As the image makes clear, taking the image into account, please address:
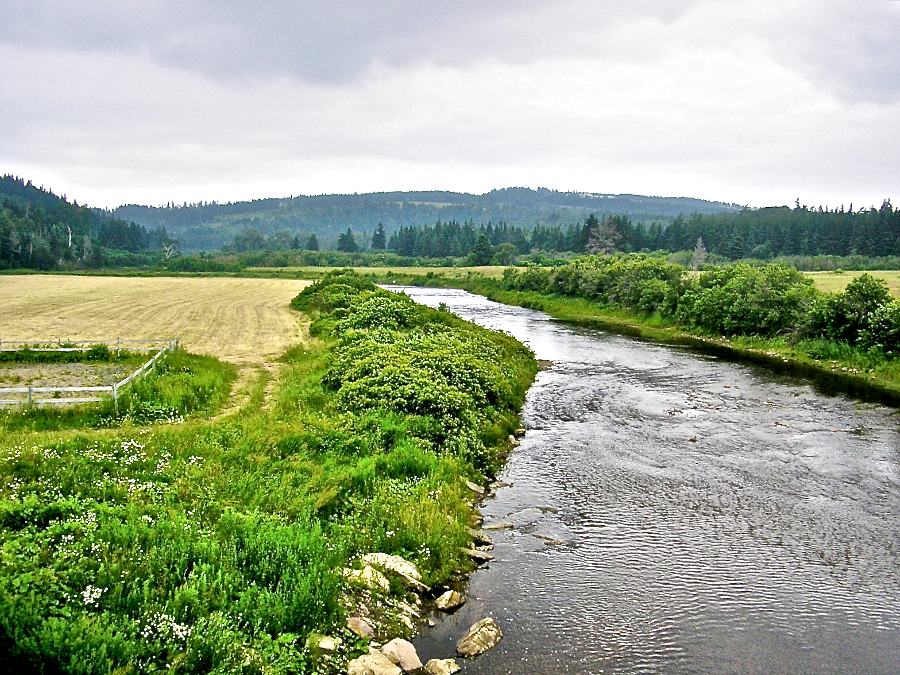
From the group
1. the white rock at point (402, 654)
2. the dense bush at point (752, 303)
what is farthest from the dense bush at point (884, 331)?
the white rock at point (402, 654)

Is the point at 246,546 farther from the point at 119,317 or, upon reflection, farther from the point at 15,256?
the point at 15,256

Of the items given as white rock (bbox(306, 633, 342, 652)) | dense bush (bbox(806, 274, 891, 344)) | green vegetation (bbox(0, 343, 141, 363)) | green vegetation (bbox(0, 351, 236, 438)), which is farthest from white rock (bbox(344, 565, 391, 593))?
dense bush (bbox(806, 274, 891, 344))

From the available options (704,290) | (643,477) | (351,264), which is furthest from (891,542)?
(351,264)

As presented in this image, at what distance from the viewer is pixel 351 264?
148625mm

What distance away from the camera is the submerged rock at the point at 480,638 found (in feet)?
31.3

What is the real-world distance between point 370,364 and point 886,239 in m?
117

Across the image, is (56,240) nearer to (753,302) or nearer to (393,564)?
(753,302)

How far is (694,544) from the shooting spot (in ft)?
43.5

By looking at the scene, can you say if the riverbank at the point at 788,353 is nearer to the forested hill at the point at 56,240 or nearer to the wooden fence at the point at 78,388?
the wooden fence at the point at 78,388

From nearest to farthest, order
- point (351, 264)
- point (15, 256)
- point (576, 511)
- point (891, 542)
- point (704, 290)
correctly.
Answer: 1. point (891, 542)
2. point (576, 511)
3. point (704, 290)
4. point (15, 256)
5. point (351, 264)

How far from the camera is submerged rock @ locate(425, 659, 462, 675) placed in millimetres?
9031

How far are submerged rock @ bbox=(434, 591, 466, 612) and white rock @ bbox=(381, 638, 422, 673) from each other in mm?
1365

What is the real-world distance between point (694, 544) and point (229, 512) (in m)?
9.26

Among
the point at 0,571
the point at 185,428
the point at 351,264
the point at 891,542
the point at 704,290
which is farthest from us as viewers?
the point at 351,264
